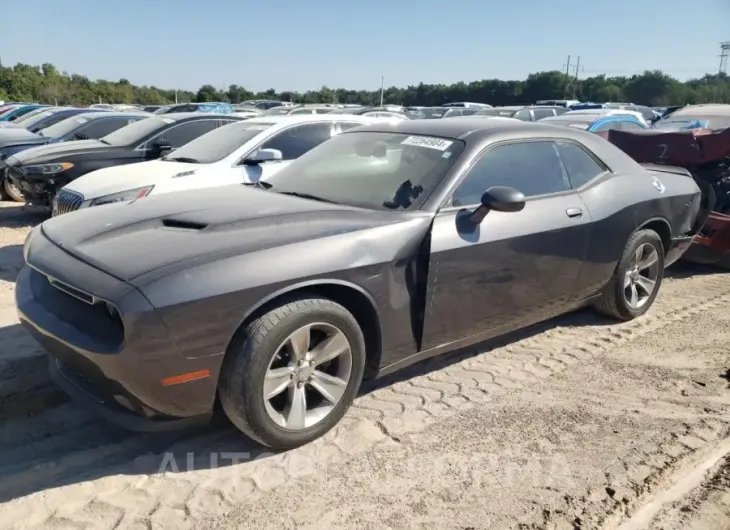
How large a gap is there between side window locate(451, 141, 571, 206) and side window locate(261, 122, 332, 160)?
3448mm

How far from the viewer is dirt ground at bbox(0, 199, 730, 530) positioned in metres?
2.59

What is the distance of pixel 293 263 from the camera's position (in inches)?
115

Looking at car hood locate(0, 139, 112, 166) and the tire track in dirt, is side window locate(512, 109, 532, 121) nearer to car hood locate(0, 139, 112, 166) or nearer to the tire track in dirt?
car hood locate(0, 139, 112, 166)

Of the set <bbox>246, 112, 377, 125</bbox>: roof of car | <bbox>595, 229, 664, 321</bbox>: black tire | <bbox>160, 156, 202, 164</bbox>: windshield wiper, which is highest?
<bbox>246, 112, 377, 125</bbox>: roof of car

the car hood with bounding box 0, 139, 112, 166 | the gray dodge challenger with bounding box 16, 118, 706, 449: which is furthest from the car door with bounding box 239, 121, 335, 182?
the car hood with bounding box 0, 139, 112, 166

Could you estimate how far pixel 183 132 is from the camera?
8.90 metres

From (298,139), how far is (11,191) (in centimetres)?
615

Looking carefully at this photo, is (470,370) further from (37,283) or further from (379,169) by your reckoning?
(37,283)

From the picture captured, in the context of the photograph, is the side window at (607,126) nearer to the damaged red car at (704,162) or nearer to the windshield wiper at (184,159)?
the damaged red car at (704,162)

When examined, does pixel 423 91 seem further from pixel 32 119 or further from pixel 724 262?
pixel 724 262

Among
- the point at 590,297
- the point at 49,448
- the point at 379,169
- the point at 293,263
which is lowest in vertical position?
the point at 49,448

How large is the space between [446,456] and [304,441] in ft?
2.34

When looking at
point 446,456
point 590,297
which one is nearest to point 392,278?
point 446,456

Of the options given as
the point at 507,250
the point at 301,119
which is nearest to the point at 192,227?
the point at 507,250
